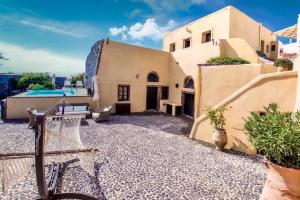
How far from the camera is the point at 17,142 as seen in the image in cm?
831

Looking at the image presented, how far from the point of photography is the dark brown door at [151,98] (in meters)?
17.2

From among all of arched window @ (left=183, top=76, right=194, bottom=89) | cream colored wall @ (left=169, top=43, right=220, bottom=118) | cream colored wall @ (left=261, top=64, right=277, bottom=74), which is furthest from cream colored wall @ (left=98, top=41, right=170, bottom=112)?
cream colored wall @ (left=261, top=64, right=277, bottom=74)

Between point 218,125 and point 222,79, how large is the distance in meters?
3.32

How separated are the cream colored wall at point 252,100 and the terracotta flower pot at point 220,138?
402mm

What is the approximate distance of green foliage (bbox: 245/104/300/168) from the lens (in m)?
3.48

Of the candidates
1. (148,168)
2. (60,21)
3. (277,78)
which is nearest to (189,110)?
(277,78)

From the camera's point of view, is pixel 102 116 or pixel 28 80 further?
pixel 28 80

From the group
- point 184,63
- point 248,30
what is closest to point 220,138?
point 184,63

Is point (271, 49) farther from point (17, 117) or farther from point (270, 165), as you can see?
point (17, 117)

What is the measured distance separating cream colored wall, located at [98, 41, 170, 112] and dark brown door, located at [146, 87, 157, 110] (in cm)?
46

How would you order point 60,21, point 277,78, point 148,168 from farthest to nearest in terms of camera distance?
point 60,21 → point 277,78 → point 148,168

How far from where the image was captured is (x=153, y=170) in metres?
6.16

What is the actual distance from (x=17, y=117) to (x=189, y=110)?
39.4 ft

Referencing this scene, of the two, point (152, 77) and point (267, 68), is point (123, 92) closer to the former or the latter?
point (152, 77)
